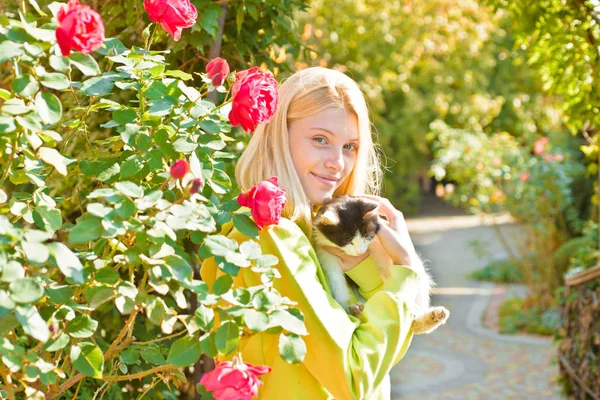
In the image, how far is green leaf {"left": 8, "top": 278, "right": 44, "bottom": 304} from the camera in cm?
136

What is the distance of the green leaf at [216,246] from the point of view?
157cm

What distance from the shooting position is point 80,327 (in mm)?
1629

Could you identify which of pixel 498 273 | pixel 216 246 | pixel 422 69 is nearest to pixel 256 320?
pixel 216 246

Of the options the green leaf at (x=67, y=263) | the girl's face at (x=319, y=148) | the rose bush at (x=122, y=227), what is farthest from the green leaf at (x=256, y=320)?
the girl's face at (x=319, y=148)

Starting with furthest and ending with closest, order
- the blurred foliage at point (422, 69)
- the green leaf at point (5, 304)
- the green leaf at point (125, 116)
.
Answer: the blurred foliage at point (422, 69), the green leaf at point (125, 116), the green leaf at point (5, 304)

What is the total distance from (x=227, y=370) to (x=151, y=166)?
0.49m

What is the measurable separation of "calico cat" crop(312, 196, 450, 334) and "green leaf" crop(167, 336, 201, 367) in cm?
73

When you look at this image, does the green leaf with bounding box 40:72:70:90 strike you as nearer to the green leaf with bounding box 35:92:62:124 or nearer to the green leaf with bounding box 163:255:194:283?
the green leaf with bounding box 35:92:62:124

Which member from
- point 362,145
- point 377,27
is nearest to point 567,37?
point 362,145

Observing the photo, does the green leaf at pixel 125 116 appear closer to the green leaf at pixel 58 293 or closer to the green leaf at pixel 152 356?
the green leaf at pixel 58 293

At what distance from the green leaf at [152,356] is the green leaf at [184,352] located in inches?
13.9

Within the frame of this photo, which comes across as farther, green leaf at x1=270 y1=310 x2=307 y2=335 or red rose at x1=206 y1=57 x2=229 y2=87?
red rose at x1=206 y1=57 x2=229 y2=87

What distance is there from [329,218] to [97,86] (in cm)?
81

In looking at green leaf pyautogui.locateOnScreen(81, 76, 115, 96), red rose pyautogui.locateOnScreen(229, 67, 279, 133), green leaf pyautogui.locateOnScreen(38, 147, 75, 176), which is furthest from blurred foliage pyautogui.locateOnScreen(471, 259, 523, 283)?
green leaf pyautogui.locateOnScreen(38, 147, 75, 176)
